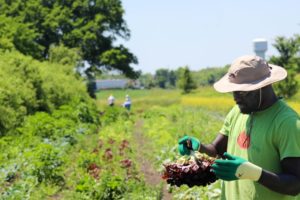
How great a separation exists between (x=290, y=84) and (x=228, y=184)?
30.6 meters

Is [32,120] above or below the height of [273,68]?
below

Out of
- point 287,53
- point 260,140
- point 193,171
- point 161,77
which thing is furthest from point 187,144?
point 161,77

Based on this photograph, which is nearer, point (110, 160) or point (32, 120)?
point (110, 160)

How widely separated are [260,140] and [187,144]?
736 mm

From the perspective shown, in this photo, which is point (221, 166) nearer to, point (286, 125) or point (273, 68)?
point (286, 125)

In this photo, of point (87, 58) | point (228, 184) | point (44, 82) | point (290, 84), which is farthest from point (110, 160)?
point (87, 58)

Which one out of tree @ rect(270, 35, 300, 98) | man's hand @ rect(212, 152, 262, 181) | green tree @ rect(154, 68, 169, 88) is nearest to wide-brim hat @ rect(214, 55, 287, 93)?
man's hand @ rect(212, 152, 262, 181)

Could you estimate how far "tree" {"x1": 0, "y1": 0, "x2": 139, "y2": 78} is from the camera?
135 ft

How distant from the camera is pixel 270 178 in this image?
2951 mm

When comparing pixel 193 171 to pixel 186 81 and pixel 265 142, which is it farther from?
pixel 186 81

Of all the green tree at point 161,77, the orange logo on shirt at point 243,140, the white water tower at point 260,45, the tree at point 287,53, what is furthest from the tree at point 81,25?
the green tree at point 161,77

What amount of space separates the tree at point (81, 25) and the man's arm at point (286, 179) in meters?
37.9

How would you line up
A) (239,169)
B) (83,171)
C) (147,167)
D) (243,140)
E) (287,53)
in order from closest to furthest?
(239,169)
(243,140)
(83,171)
(147,167)
(287,53)

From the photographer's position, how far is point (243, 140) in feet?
10.7
